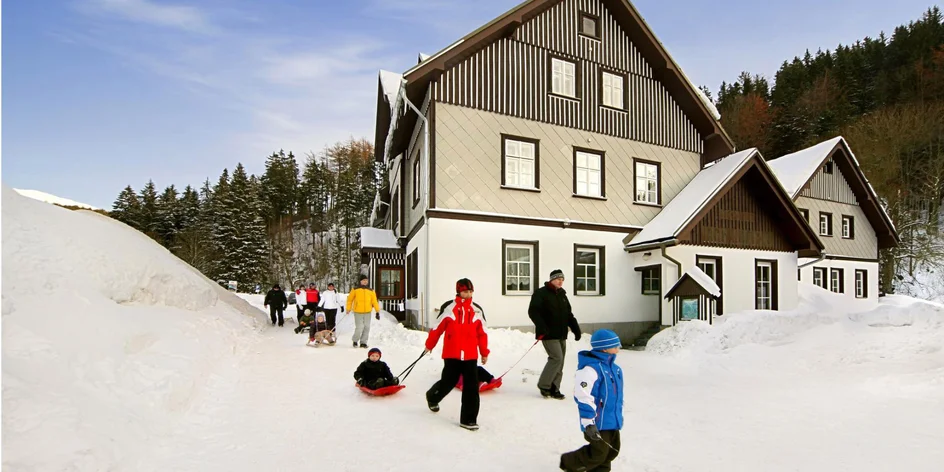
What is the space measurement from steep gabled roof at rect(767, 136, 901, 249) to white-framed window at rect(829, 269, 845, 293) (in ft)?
13.5

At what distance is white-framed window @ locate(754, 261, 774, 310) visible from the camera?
1689 centimetres

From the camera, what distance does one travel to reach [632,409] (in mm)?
7172

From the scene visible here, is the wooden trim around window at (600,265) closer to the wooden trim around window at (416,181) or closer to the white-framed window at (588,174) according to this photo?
the white-framed window at (588,174)

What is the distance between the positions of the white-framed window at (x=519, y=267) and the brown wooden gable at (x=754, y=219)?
4584 mm

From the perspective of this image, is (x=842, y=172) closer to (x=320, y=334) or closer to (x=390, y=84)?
(x=390, y=84)

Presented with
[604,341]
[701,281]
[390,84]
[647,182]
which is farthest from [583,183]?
[604,341]

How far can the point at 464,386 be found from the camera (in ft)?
20.1

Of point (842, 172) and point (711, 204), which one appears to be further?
point (842, 172)

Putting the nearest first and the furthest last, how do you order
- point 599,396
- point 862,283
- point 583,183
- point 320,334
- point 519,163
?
1. point 599,396
2. point 320,334
3. point 519,163
4. point 583,183
5. point 862,283

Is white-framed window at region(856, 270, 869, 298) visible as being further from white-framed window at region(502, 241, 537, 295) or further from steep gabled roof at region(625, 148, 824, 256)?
white-framed window at region(502, 241, 537, 295)

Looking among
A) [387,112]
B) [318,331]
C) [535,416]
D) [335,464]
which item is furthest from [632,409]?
[387,112]

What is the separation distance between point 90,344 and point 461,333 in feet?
15.8

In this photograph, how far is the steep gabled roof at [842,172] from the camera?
26.4 m

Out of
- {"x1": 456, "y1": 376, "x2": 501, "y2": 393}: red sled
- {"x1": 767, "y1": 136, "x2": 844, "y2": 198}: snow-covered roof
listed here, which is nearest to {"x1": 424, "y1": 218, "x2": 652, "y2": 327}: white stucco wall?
{"x1": 456, "y1": 376, "x2": 501, "y2": 393}: red sled
